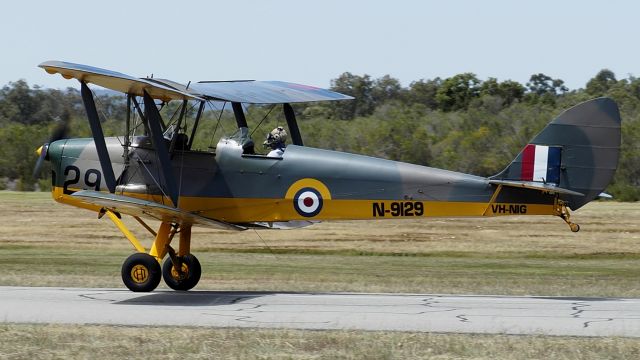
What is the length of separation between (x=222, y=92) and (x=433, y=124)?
42401 mm

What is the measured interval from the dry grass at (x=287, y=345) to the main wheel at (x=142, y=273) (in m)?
3.36

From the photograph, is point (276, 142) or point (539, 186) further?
point (276, 142)

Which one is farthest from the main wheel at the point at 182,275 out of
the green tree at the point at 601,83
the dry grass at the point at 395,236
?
the green tree at the point at 601,83

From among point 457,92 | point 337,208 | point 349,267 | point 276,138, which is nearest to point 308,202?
point 337,208

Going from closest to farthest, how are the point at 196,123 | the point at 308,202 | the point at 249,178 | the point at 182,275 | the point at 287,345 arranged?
A: the point at 287,345 → the point at 308,202 → the point at 249,178 → the point at 196,123 → the point at 182,275

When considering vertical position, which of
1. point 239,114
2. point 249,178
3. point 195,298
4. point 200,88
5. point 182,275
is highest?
point 200,88

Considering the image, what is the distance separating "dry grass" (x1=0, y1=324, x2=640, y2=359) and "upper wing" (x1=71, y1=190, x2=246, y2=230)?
9.18 ft

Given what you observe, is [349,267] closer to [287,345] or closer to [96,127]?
[96,127]

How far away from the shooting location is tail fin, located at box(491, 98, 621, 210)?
13555mm

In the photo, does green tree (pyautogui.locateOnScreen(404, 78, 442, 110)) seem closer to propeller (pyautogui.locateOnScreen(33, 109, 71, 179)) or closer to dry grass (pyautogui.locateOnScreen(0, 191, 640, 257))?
dry grass (pyautogui.locateOnScreen(0, 191, 640, 257))

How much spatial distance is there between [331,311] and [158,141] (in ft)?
12.0

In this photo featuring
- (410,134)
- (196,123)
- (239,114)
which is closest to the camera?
(196,123)

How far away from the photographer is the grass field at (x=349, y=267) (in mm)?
9953

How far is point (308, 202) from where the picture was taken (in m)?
14.7
